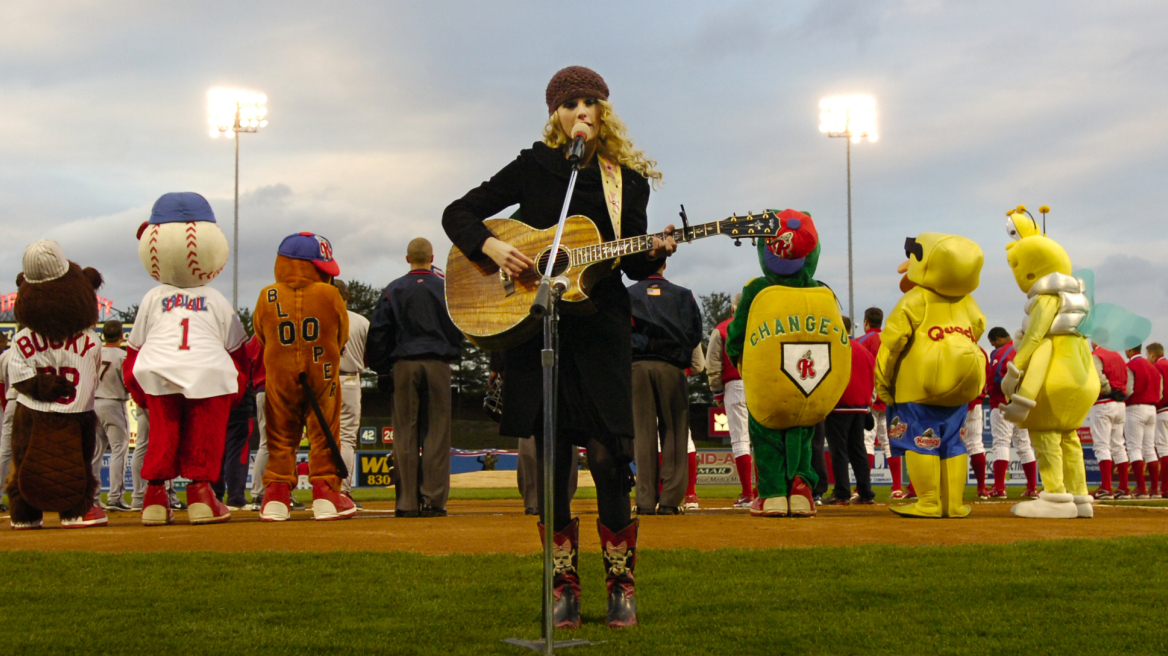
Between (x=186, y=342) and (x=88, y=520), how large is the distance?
4.98 ft

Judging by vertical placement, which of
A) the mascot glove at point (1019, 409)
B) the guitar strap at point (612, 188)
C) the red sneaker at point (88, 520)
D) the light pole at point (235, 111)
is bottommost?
the red sneaker at point (88, 520)

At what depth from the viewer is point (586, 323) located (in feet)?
13.1

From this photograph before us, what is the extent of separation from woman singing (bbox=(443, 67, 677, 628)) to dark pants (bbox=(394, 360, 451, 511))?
14.0 feet

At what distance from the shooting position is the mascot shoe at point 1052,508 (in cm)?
795

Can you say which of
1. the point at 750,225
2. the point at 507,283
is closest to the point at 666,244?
the point at 750,225

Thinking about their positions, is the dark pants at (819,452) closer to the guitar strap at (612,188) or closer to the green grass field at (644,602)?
the green grass field at (644,602)

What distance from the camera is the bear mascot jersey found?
7.55m

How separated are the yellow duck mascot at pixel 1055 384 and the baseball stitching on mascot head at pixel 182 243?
6.25 metres

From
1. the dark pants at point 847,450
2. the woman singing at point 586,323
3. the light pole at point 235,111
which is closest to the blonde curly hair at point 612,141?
the woman singing at point 586,323

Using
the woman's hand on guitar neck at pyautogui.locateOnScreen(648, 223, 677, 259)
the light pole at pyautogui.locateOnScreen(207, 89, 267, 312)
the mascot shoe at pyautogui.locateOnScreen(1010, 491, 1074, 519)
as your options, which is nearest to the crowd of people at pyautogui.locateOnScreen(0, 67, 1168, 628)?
Result: the woman's hand on guitar neck at pyautogui.locateOnScreen(648, 223, 677, 259)

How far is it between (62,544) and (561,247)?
4098 millimetres

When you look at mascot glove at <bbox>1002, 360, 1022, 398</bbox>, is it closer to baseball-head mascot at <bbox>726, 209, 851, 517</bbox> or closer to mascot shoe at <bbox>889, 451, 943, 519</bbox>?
mascot shoe at <bbox>889, 451, 943, 519</bbox>

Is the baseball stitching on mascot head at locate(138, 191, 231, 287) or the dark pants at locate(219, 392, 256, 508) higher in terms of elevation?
the baseball stitching on mascot head at locate(138, 191, 231, 287)

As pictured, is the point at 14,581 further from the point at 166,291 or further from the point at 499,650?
the point at 166,291
